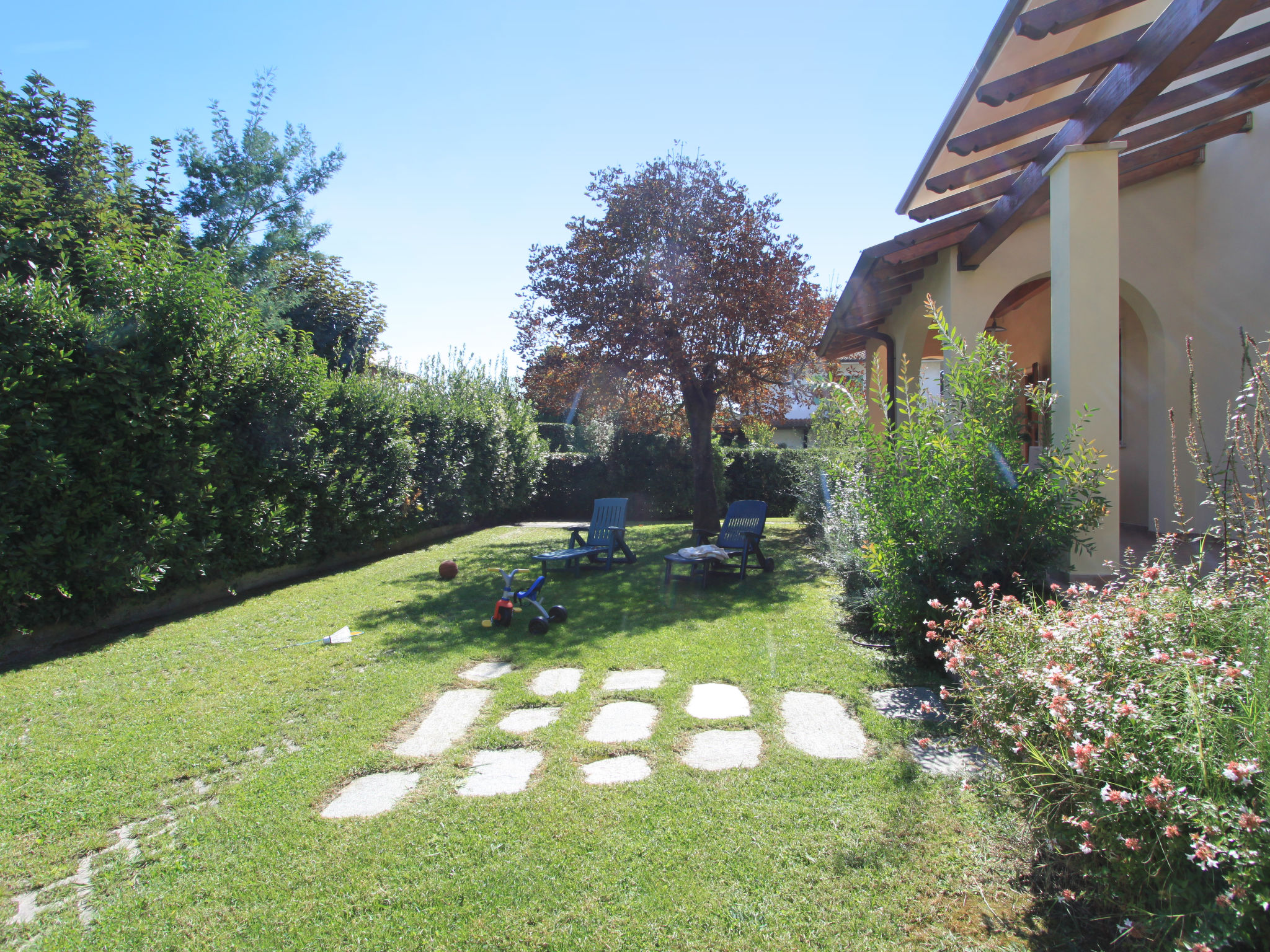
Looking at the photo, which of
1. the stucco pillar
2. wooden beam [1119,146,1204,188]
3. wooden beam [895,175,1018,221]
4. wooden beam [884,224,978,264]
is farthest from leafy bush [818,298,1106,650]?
wooden beam [1119,146,1204,188]

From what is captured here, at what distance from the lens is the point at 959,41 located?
24.4 ft

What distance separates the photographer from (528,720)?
4.02 metres

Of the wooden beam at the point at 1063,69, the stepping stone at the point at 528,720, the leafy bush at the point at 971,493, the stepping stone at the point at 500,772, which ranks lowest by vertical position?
the stepping stone at the point at 500,772

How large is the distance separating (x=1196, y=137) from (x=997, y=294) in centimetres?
201

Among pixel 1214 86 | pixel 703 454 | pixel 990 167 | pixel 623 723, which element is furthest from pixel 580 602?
pixel 1214 86

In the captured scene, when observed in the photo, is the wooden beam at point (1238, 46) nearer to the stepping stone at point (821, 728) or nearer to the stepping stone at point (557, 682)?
the stepping stone at point (821, 728)

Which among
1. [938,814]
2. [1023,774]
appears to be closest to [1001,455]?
[938,814]

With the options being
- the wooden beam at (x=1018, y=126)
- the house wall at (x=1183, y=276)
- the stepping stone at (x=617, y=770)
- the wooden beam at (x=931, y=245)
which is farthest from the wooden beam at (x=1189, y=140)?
the stepping stone at (x=617, y=770)

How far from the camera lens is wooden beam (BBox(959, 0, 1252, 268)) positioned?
3676 millimetres

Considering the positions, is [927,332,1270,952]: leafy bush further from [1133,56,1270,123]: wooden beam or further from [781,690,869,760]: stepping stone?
[1133,56,1270,123]: wooden beam

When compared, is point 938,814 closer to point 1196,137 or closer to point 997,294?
point 997,294

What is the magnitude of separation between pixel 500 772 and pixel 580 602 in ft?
13.2

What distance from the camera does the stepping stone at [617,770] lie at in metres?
3.20

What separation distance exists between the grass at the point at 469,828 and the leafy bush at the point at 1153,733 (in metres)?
0.50
